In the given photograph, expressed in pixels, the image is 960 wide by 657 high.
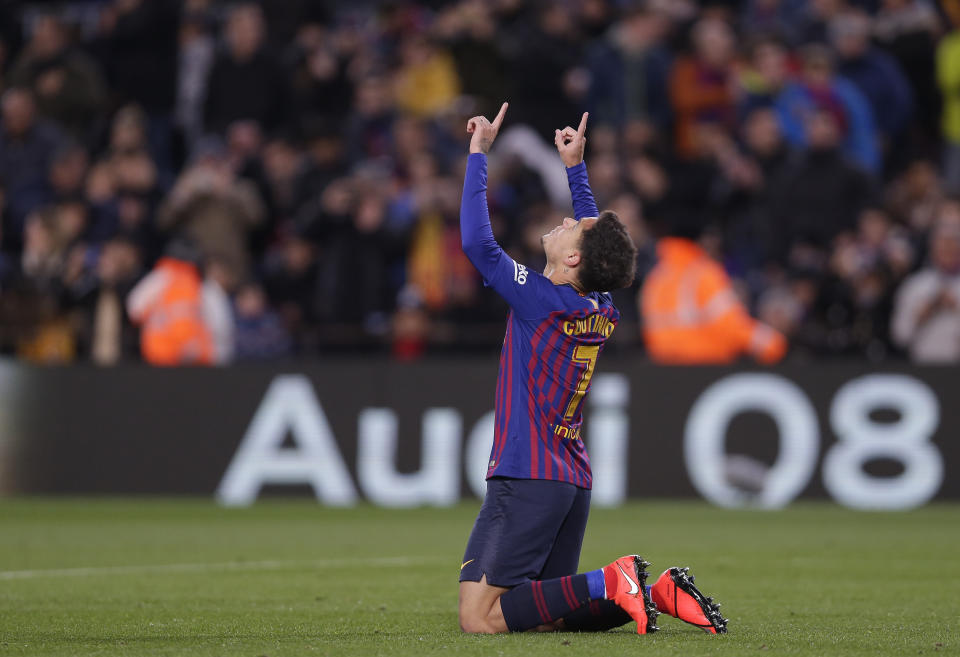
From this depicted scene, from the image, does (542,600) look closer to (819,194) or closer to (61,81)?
(819,194)

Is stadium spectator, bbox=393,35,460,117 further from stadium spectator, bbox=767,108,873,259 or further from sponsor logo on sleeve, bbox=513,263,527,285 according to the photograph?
sponsor logo on sleeve, bbox=513,263,527,285

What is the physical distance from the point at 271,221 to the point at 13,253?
9.43ft

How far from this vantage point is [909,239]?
15.7m

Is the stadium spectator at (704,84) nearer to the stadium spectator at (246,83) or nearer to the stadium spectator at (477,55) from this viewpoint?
the stadium spectator at (477,55)

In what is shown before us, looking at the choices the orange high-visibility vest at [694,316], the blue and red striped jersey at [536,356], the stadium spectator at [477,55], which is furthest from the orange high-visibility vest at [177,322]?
the blue and red striped jersey at [536,356]

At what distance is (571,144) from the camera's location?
7.00m

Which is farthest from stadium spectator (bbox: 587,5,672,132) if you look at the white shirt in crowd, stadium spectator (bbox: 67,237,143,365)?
stadium spectator (bbox: 67,237,143,365)

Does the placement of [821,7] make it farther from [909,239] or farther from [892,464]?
[892,464]

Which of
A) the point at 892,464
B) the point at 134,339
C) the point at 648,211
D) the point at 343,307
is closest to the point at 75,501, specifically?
the point at 134,339

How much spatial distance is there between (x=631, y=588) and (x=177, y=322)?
10.4m

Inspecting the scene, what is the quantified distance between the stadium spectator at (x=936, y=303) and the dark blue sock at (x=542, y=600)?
919cm

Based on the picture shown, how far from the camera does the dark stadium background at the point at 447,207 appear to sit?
15.3 metres

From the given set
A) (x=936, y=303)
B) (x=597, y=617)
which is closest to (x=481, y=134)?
(x=597, y=617)

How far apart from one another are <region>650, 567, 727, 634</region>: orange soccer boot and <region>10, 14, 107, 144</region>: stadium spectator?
536 inches
